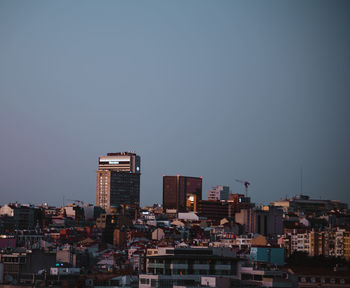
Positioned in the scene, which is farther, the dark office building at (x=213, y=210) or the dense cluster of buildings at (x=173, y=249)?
the dark office building at (x=213, y=210)

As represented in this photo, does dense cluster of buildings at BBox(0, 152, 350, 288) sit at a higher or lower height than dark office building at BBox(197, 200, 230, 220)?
lower

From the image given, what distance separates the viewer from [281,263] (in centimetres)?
9331

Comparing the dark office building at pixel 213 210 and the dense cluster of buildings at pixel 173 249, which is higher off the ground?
the dark office building at pixel 213 210

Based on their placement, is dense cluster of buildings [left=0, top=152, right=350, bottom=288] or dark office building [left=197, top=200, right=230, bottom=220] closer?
dense cluster of buildings [left=0, top=152, right=350, bottom=288]

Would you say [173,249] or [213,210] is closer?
[173,249]

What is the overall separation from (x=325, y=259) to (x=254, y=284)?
43.1m

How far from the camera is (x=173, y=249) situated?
2532 inches

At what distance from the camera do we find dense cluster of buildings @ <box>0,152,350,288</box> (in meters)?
62.3

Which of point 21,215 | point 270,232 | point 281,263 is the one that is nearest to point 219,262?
point 281,263

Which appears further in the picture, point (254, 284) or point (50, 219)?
point (50, 219)

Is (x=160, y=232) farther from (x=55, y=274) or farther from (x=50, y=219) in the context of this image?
(x=55, y=274)

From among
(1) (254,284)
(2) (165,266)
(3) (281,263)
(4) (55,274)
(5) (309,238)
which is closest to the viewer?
(1) (254,284)

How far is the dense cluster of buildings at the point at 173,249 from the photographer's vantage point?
62.3 m

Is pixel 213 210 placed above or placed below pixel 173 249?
above
